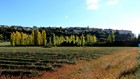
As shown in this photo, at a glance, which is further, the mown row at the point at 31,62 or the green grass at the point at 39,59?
the green grass at the point at 39,59

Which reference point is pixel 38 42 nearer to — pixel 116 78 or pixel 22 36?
pixel 22 36

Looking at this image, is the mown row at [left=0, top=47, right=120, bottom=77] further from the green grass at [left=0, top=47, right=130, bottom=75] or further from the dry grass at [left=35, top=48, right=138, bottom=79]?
the dry grass at [left=35, top=48, right=138, bottom=79]

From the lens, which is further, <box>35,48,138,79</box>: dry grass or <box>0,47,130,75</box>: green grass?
<box>0,47,130,75</box>: green grass

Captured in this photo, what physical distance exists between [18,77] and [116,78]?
785 cm

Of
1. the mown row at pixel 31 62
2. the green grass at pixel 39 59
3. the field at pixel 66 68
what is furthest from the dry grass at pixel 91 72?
the green grass at pixel 39 59

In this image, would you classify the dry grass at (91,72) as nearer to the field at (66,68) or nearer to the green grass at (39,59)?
the field at (66,68)

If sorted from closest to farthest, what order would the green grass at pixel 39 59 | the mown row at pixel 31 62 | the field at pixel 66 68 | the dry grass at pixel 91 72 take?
1. the dry grass at pixel 91 72
2. the field at pixel 66 68
3. the mown row at pixel 31 62
4. the green grass at pixel 39 59

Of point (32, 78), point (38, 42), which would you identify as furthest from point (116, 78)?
point (38, 42)

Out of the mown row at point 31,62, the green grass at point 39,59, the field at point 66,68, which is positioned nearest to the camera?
the field at point 66,68

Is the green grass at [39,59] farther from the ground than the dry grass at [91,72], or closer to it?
farther from the ground

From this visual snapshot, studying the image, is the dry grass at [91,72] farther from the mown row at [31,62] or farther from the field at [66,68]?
the mown row at [31,62]

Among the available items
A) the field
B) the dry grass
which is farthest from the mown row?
the dry grass

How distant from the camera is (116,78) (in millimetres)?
23172

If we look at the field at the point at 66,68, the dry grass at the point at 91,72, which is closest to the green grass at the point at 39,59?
the field at the point at 66,68
